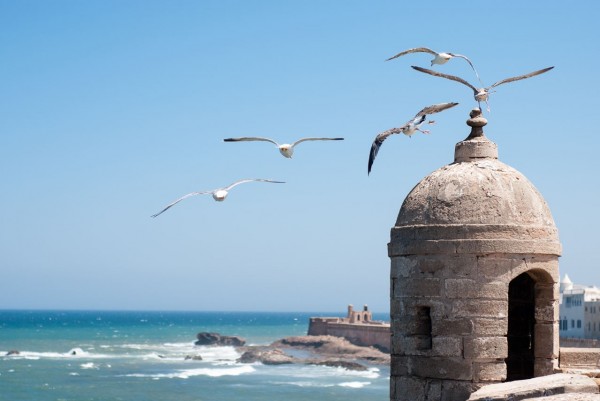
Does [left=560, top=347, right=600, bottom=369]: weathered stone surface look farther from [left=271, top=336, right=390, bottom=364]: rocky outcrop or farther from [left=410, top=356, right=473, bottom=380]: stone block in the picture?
[left=271, top=336, right=390, bottom=364]: rocky outcrop

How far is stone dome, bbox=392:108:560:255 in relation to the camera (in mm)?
7648

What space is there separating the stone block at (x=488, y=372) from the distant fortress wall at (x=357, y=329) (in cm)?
5783

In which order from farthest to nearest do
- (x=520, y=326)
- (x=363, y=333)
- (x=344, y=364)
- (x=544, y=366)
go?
(x=363, y=333) < (x=344, y=364) < (x=520, y=326) < (x=544, y=366)

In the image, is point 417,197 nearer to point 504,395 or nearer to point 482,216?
point 482,216

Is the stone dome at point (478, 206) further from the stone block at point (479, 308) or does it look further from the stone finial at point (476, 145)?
the stone block at point (479, 308)

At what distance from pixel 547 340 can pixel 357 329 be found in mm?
61138

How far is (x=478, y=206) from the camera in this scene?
25.3 feet

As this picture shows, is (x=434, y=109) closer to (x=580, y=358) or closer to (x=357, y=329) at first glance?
(x=580, y=358)

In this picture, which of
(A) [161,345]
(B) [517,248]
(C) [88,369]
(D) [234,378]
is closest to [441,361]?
(B) [517,248]

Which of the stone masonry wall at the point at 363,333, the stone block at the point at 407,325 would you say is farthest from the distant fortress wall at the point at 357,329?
the stone block at the point at 407,325

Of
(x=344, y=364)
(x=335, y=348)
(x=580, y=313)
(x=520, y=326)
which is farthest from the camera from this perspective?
(x=335, y=348)

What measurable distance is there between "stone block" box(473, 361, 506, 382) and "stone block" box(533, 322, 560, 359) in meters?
0.65

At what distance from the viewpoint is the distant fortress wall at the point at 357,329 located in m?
66.6

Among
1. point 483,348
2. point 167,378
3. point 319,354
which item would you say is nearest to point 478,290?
point 483,348
